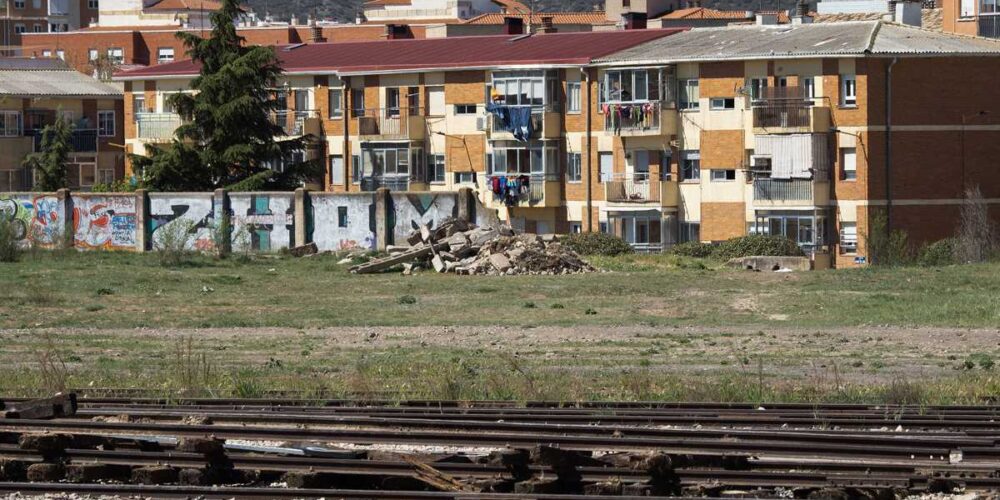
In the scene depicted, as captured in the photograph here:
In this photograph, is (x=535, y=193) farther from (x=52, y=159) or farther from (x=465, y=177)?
(x=52, y=159)

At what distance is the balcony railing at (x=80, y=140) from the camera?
8375 cm

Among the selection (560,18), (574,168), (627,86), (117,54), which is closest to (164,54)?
(117,54)

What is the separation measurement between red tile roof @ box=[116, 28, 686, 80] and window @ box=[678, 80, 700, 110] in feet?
13.5

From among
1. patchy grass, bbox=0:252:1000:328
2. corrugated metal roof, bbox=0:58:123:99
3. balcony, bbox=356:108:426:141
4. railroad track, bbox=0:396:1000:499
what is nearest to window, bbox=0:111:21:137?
corrugated metal roof, bbox=0:58:123:99

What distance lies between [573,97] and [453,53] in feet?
21.4

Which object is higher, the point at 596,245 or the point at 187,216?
the point at 187,216

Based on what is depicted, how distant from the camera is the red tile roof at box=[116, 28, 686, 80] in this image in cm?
6888

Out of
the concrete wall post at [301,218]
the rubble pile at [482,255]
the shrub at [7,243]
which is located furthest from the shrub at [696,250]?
the shrub at [7,243]

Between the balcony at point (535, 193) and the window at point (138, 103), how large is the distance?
758 inches

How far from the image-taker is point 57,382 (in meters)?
22.1

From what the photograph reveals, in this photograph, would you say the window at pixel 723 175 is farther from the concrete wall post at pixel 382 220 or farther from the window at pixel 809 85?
the concrete wall post at pixel 382 220

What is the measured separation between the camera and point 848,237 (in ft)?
201

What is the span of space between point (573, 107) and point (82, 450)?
53.8 meters

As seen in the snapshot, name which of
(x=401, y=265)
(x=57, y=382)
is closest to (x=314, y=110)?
(x=401, y=265)
